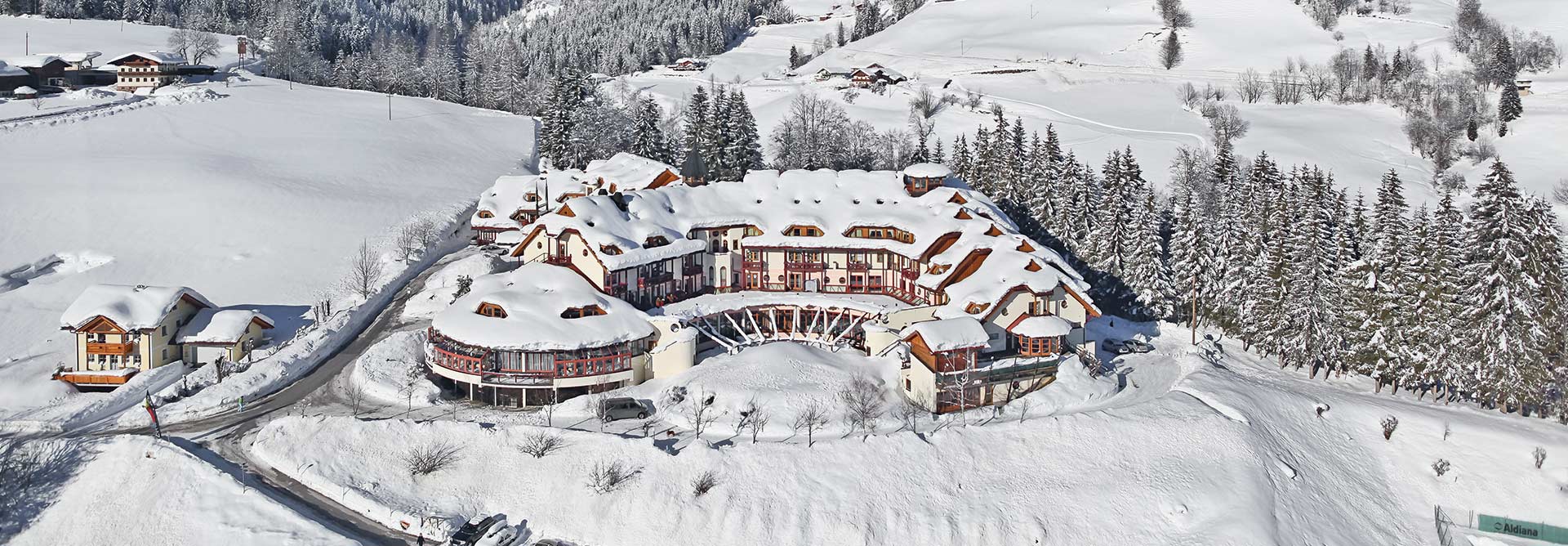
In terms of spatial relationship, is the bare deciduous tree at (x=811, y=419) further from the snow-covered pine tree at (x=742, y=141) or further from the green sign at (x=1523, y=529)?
the snow-covered pine tree at (x=742, y=141)

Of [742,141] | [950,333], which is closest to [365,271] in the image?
[742,141]

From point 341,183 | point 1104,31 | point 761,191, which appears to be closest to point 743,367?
point 761,191

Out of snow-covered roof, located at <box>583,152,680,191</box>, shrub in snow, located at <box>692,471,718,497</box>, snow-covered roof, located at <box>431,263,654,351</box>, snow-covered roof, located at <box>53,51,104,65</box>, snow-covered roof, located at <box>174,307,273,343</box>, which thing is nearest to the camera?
shrub in snow, located at <box>692,471,718,497</box>

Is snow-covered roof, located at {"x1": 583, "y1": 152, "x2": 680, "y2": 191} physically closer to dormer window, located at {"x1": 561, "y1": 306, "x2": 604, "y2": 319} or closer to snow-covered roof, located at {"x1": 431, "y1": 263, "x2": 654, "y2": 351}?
snow-covered roof, located at {"x1": 431, "y1": 263, "x2": 654, "y2": 351}

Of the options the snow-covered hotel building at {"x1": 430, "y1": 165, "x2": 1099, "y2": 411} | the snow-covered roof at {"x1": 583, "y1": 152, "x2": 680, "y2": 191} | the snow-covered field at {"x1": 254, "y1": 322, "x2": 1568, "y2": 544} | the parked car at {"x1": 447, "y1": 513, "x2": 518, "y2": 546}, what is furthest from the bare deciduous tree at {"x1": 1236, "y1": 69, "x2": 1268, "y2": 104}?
the parked car at {"x1": 447, "y1": 513, "x2": 518, "y2": 546}

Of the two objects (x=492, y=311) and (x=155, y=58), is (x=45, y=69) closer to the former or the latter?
(x=155, y=58)

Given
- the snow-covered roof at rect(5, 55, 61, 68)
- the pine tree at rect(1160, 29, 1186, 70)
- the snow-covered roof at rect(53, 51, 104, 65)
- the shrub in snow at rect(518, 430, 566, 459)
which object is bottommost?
the shrub in snow at rect(518, 430, 566, 459)

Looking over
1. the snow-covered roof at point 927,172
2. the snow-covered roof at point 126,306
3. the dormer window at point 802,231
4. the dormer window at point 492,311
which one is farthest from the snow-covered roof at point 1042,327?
the snow-covered roof at point 126,306
